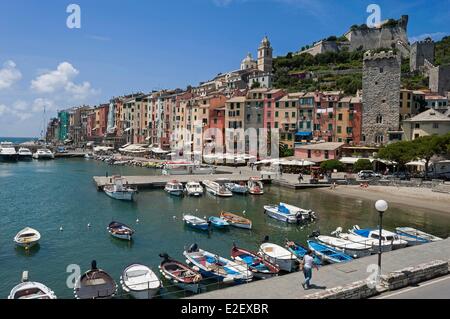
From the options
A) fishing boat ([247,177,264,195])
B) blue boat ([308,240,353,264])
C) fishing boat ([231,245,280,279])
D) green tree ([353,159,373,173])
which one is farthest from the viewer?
green tree ([353,159,373,173])

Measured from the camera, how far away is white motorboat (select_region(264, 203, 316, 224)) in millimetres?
36531

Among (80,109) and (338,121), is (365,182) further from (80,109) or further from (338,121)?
(80,109)

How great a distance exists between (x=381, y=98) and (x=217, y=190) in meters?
37.9

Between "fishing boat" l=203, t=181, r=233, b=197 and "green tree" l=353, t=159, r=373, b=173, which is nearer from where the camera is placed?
"fishing boat" l=203, t=181, r=233, b=197

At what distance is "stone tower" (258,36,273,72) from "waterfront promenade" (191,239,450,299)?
389 ft

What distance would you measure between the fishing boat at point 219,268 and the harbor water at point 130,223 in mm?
2042

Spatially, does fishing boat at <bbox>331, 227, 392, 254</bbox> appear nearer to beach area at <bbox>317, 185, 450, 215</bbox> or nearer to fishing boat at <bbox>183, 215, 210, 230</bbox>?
fishing boat at <bbox>183, 215, 210, 230</bbox>

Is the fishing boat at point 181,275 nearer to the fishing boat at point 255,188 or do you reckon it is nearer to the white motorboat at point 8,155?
the fishing boat at point 255,188

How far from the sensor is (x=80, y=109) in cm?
16762

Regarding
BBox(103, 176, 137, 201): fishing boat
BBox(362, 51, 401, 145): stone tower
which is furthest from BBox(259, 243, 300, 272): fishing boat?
BBox(362, 51, 401, 145): stone tower

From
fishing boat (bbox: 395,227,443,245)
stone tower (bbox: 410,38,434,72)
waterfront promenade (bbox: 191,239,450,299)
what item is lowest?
fishing boat (bbox: 395,227,443,245)

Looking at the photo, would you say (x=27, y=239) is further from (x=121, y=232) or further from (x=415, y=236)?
(x=415, y=236)
